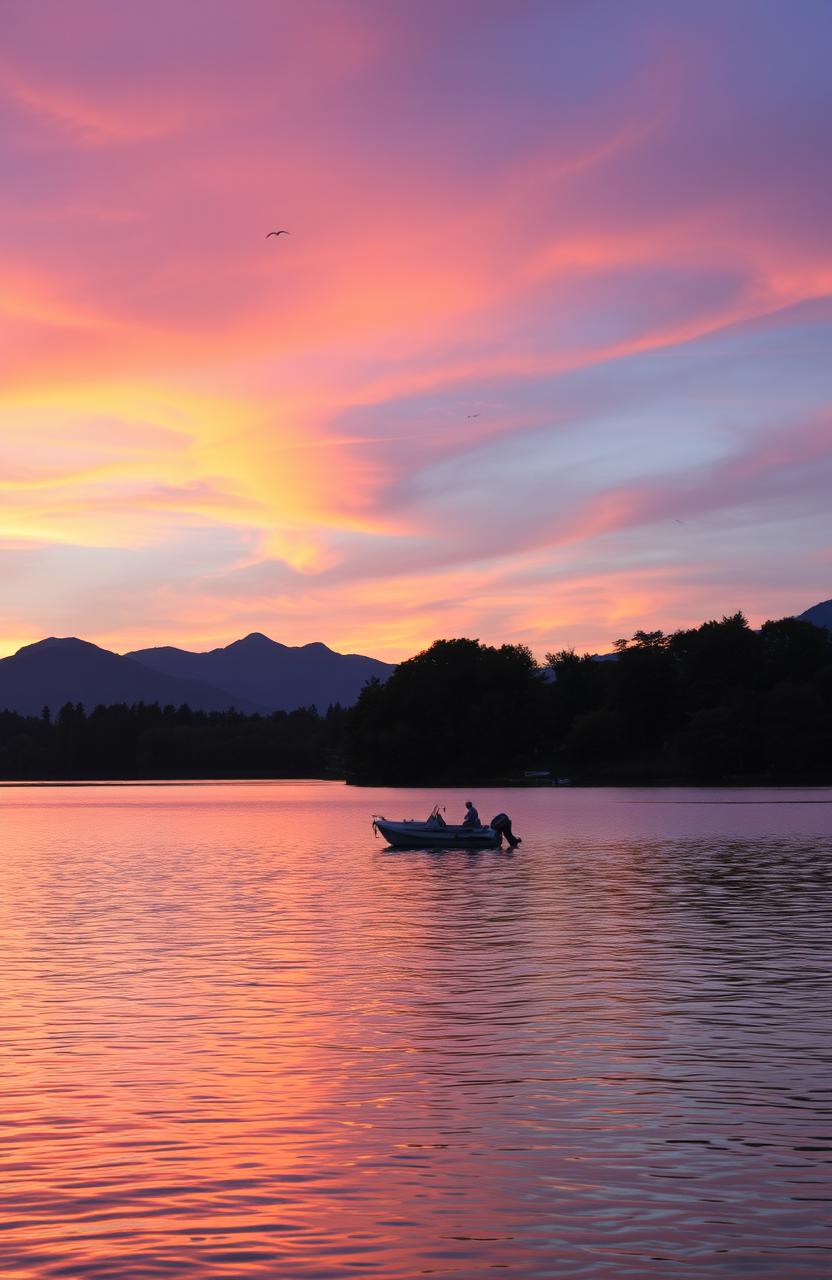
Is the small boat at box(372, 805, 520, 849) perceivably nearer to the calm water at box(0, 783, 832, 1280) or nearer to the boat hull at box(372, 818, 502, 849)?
the boat hull at box(372, 818, 502, 849)

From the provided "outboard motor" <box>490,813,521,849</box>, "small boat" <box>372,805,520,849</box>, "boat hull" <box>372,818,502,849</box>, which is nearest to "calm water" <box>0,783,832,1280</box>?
"outboard motor" <box>490,813,521,849</box>

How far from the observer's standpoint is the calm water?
16.4 meters

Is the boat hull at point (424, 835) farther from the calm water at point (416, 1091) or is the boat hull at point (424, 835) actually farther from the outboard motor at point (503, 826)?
the calm water at point (416, 1091)

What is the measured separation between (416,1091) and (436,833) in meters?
79.0

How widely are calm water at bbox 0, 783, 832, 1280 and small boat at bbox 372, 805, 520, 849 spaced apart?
42.4m

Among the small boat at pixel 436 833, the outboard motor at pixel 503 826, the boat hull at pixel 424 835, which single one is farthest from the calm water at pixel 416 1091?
the boat hull at pixel 424 835

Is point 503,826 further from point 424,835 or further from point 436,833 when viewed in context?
point 424,835

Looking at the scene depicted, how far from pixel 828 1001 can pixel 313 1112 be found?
15431 mm

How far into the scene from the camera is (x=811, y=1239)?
16.3m

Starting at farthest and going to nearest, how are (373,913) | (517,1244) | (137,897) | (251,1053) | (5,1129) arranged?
(137,897) → (373,913) → (251,1053) → (5,1129) → (517,1244)

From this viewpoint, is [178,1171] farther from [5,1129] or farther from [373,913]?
[373,913]

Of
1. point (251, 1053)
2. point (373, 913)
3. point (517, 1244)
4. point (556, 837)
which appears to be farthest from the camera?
point (556, 837)

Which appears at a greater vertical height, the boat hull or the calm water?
the boat hull

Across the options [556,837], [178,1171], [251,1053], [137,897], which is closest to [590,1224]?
[178,1171]
